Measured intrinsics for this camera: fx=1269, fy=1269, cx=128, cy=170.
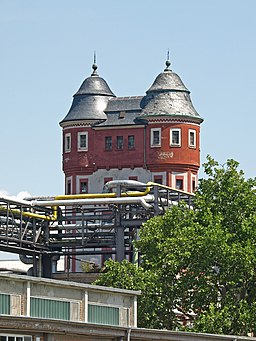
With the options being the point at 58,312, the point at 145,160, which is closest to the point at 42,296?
the point at 58,312

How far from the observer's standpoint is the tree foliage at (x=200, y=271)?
62250 mm

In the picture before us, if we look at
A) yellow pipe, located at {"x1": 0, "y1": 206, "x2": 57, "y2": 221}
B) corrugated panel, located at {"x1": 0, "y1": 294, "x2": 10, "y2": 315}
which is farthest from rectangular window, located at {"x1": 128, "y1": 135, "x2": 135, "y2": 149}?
corrugated panel, located at {"x1": 0, "y1": 294, "x2": 10, "y2": 315}

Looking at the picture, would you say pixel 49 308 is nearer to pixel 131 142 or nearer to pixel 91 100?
pixel 131 142

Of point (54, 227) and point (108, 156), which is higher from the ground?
point (108, 156)

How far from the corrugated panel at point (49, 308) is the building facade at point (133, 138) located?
7355 centimetres

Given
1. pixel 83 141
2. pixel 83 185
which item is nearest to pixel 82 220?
pixel 83 185

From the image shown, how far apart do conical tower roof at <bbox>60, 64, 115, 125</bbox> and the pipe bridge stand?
135ft

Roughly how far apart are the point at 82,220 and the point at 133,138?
143 ft

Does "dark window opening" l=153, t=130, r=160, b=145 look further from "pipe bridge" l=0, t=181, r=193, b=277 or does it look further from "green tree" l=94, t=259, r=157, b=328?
"green tree" l=94, t=259, r=157, b=328

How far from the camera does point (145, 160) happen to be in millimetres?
117125

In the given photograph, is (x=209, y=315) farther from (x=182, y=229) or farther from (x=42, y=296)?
(x=42, y=296)

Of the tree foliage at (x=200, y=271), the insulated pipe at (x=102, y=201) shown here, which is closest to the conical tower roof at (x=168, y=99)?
the insulated pipe at (x=102, y=201)

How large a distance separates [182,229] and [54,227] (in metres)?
15.0

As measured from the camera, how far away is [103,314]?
43469 millimetres
